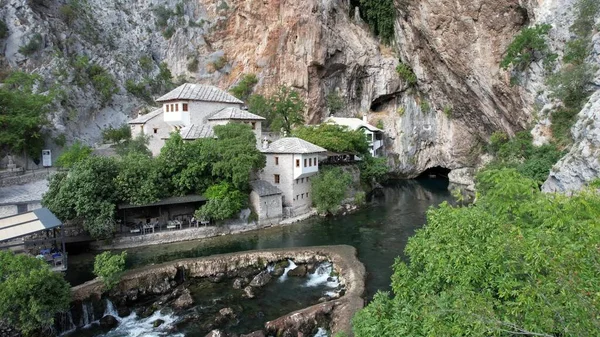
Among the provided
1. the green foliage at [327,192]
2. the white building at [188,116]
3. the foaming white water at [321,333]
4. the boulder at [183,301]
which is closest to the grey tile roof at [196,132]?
the white building at [188,116]

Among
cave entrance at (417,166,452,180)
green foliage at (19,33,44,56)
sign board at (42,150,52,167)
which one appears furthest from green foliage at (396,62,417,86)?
green foliage at (19,33,44,56)

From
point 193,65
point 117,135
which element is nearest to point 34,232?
point 117,135

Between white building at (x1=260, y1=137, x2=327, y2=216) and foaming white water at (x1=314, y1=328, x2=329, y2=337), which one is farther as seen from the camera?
white building at (x1=260, y1=137, x2=327, y2=216)

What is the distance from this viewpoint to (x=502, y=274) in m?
7.19

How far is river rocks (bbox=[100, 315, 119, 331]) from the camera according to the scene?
14562 millimetres

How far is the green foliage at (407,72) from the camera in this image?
46819 mm

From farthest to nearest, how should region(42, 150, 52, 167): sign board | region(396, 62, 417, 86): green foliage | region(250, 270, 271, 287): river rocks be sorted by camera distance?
region(396, 62, 417, 86): green foliage, region(42, 150, 52, 167): sign board, region(250, 270, 271, 287): river rocks

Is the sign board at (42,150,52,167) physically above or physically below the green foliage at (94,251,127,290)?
above

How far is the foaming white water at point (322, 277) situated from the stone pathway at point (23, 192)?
17289 mm

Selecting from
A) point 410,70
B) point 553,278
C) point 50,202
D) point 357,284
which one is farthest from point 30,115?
point 410,70

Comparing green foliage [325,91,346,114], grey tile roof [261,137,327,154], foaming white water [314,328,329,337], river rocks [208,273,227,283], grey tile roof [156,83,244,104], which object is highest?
green foliage [325,91,346,114]

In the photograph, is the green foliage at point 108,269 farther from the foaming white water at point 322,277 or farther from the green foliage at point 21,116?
the green foliage at point 21,116

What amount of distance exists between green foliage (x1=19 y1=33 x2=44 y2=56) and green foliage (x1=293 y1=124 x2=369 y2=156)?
2923cm

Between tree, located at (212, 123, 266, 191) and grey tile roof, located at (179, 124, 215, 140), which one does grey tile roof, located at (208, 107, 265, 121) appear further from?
tree, located at (212, 123, 266, 191)
